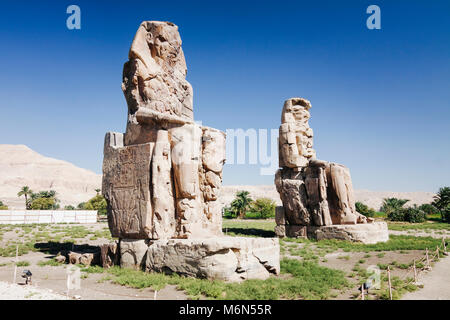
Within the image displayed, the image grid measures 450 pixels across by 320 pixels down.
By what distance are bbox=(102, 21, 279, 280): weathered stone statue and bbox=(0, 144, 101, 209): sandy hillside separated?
6681 cm

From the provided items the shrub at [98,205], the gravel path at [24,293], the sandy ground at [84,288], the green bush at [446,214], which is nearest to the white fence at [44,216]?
the shrub at [98,205]

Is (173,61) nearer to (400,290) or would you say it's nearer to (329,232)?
(400,290)

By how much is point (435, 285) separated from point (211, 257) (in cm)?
445

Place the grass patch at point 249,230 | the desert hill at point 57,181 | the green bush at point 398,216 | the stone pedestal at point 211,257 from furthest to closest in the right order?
the desert hill at point 57,181, the green bush at point 398,216, the grass patch at point 249,230, the stone pedestal at point 211,257

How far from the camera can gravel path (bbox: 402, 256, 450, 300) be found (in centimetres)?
547

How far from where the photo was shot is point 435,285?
626 centimetres

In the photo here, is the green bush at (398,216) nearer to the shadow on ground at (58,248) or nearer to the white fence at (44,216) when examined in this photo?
the shadow on ground at (58,248)

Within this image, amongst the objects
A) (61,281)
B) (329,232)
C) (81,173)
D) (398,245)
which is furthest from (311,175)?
(81,173)

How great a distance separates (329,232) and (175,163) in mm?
8228

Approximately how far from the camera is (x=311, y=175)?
13.7 meters

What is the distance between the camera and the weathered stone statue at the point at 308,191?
12.9m

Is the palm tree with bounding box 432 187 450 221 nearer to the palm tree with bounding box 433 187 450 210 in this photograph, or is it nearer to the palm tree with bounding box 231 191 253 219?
the palm tree with bounding box 433 187 450 210

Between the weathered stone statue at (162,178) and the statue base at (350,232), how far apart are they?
670 centimetres

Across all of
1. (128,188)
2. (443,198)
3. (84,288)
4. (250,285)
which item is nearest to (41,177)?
(443,198)
